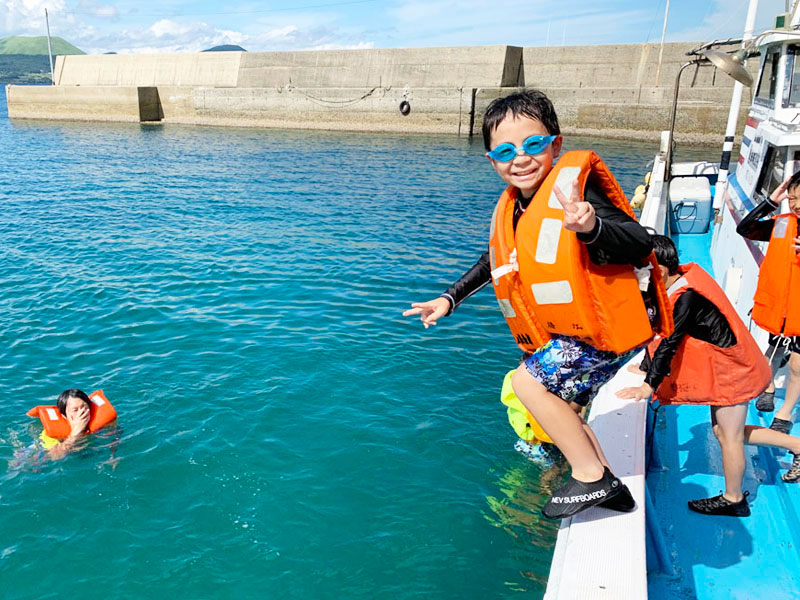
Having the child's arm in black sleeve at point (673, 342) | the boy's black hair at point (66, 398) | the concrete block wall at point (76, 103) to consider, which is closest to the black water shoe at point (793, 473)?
the child's arm in black sleeve at point (673, 342)

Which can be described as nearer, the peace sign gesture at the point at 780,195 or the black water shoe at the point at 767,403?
the peace sign gesture at the point at 780,195

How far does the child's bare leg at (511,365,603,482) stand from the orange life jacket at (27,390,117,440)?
513 centimetres

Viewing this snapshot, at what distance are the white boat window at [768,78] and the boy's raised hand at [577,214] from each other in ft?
23.9

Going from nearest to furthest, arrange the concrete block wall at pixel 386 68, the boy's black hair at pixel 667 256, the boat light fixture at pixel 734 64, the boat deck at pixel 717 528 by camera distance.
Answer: the boat deck at pixel 717 528 → the boy's black hair at pixel 667 256 → the boat light fixture at pixel 734 64 → the concrete block wall at pixel 386 68

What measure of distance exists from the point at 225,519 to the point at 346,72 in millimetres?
40890

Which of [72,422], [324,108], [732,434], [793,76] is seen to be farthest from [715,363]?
[324,108]

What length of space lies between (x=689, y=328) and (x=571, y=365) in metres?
0.99

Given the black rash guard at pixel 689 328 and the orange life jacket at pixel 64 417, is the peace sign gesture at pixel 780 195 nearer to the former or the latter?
the black rash guard at pixel 689 328

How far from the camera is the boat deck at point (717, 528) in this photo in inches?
135

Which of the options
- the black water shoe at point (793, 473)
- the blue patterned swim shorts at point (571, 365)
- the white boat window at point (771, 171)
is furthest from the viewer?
the white boat window at point (771, 171)

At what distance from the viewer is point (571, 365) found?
9.95 ft

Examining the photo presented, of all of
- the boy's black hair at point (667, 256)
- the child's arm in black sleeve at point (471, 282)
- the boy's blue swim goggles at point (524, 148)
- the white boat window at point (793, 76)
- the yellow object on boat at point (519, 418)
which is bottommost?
the yellow object on boat at point (519, 418)

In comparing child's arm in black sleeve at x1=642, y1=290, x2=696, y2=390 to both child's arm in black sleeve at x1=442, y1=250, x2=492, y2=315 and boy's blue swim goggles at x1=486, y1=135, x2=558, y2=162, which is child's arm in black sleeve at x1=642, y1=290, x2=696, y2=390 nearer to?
child's arm in black sleeve at x1=442, y1=250, x2=492, y2=315

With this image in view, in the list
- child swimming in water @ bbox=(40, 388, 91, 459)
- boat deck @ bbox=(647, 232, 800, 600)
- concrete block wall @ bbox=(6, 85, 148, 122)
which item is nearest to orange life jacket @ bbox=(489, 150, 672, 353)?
boat deck @ bbox=(647, 232, 800, 600)
